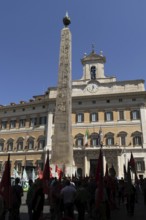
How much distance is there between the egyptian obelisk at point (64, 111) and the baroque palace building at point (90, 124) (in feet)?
34.3

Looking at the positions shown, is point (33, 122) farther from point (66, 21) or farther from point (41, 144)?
point (66, 21)

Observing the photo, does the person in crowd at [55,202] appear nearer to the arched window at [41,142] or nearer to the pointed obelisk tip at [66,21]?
the pointed obelisk tip at [66,21]

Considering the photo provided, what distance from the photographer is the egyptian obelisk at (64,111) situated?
13.2 m

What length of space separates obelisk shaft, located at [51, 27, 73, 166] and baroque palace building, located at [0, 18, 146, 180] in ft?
34.3

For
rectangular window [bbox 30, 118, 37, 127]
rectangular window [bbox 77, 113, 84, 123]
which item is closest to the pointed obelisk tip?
rectangular window [bbox 77, 113, 84, 123]

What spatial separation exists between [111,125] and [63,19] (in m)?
12.7

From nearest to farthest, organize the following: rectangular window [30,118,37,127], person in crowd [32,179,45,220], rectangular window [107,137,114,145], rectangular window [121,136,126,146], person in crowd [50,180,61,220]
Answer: person in crowd [32,179,45,220]
person in crowd [50,180,61,220]
rectangular window [121,136,126,146]
rectangular window [107,137,114,145]
rectangular window [30,118,37,127]

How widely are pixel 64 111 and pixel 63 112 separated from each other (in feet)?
0.27

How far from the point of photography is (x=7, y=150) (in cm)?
2952

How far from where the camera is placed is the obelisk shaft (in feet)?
43.2

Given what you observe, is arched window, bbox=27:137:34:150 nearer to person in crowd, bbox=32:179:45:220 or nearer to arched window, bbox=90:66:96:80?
arched window, bbox=90:66:96:80

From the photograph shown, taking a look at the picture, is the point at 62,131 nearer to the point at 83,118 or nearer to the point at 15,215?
the point at 15,215

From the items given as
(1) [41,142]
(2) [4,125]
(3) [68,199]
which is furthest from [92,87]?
(3) [68,199]

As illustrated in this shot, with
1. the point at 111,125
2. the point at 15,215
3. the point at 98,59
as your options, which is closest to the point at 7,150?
the point at 111,125
